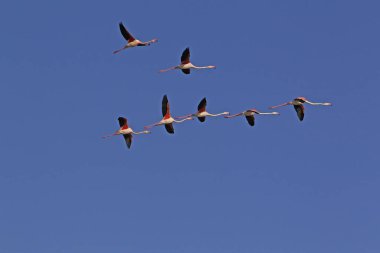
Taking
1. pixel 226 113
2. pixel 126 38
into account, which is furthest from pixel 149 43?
pixel 226 113

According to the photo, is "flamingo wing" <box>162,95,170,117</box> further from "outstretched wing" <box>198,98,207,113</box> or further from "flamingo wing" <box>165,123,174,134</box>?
"outstretched wing" <box>198,98,207,113</box>

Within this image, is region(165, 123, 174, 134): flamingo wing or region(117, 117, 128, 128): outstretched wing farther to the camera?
region(117, 117, 128, 128): outstretched wing

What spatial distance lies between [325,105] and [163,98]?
39.3 ft

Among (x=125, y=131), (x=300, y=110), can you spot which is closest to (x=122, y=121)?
(x=125, y=131)

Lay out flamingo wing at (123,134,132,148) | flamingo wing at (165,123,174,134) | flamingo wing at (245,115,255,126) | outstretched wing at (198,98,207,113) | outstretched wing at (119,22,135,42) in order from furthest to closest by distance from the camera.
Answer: flamingo wing at (123,134,132,148), flamingo wing at (165,123,174,134), outstretched wing at (198,98,207,113), flamingo wing at (245,115,255,126), outstretched wing at (119,22,135,42)

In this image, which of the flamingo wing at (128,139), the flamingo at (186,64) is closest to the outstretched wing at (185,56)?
the flamingo at (186,64)

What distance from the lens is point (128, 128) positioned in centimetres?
9694

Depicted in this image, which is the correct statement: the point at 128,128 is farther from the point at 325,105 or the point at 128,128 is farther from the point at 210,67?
the point at 325,105

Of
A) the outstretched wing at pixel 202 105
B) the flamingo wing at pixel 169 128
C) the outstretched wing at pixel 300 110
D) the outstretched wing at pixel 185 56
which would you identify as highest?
the outstretched wing at pixel 185 56

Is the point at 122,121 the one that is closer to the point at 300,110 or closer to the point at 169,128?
the point at 169,128

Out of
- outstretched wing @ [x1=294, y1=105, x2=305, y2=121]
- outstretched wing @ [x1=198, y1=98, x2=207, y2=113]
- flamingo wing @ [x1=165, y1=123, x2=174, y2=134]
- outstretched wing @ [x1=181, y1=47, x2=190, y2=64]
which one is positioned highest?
outstretched wing @ [x1=181, y1=47, x2=190, y2=64]

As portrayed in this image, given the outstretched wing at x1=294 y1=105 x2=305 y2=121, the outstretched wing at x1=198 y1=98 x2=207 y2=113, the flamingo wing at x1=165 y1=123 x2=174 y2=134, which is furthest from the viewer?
the flamingo wing at x1=165 y1=123 x2=174 y2=134

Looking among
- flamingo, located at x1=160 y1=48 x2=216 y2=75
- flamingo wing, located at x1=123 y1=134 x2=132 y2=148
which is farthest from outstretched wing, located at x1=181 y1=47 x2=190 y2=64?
flamingo wing, located at x1=123 y1=134 x2=132 y2=148

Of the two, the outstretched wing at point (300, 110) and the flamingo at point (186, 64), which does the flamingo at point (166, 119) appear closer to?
the flamingo at point (186, 64)
